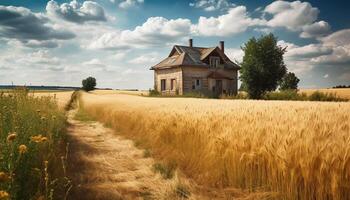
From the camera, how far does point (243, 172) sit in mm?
4051

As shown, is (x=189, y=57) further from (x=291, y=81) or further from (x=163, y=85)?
(x=291, y=81)

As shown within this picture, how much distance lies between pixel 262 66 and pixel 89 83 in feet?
197

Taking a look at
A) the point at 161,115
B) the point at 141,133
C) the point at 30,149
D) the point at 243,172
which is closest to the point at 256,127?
the point at 243,172

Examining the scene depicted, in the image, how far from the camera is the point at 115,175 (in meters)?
5.52

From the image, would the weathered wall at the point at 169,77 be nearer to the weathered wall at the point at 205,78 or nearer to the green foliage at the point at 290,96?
the weathered wall at the point at 205,78

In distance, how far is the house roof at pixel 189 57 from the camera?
34281 millimetres

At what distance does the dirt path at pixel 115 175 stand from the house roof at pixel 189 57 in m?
26.1

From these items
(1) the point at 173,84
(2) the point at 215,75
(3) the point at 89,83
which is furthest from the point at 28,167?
(3) the point at 89,83

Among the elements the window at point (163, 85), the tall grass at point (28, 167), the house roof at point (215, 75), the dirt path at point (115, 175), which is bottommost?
the dirt path at point (115, 175)

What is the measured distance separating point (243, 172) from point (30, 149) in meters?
2.84

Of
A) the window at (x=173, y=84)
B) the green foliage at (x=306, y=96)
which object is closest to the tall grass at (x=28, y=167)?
the green foliage at (x=306, y=96)

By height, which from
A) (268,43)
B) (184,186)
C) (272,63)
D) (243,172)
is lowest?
(184,186)

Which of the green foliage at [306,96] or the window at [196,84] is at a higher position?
the window at [196,84]

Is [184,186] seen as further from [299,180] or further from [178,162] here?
[299,180]
